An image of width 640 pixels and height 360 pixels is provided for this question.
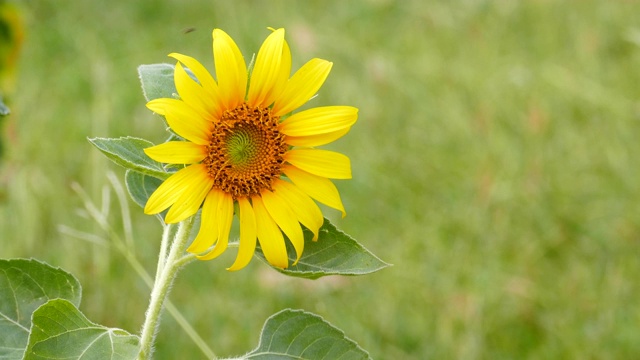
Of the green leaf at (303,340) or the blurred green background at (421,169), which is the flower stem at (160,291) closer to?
the green leaf at (303,340)

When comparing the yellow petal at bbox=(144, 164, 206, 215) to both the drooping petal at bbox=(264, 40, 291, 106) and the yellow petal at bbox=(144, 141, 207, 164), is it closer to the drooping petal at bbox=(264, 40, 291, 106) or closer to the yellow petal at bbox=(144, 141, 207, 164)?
the yellow petal at bbox=(144, 141, 207, 164)

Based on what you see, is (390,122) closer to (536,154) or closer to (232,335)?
(536,154)

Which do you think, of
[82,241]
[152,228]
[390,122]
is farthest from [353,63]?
[82,241]

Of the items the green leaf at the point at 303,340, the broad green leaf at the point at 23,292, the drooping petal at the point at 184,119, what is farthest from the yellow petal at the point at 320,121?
the broad green leaf at the point at 23,292

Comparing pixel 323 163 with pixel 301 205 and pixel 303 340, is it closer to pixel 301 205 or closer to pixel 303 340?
pixel 301 205

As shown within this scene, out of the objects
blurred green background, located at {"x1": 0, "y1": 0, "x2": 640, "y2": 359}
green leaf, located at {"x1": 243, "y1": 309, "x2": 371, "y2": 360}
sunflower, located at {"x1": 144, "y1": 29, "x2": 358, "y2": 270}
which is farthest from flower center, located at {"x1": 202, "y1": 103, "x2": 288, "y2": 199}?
blurred green background, located at {"x1": 0, "y1": 0, "x2": 640, "y2": 359}

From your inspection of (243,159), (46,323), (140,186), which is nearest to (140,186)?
(140,186)

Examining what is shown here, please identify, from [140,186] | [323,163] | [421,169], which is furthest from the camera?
[421,169]
